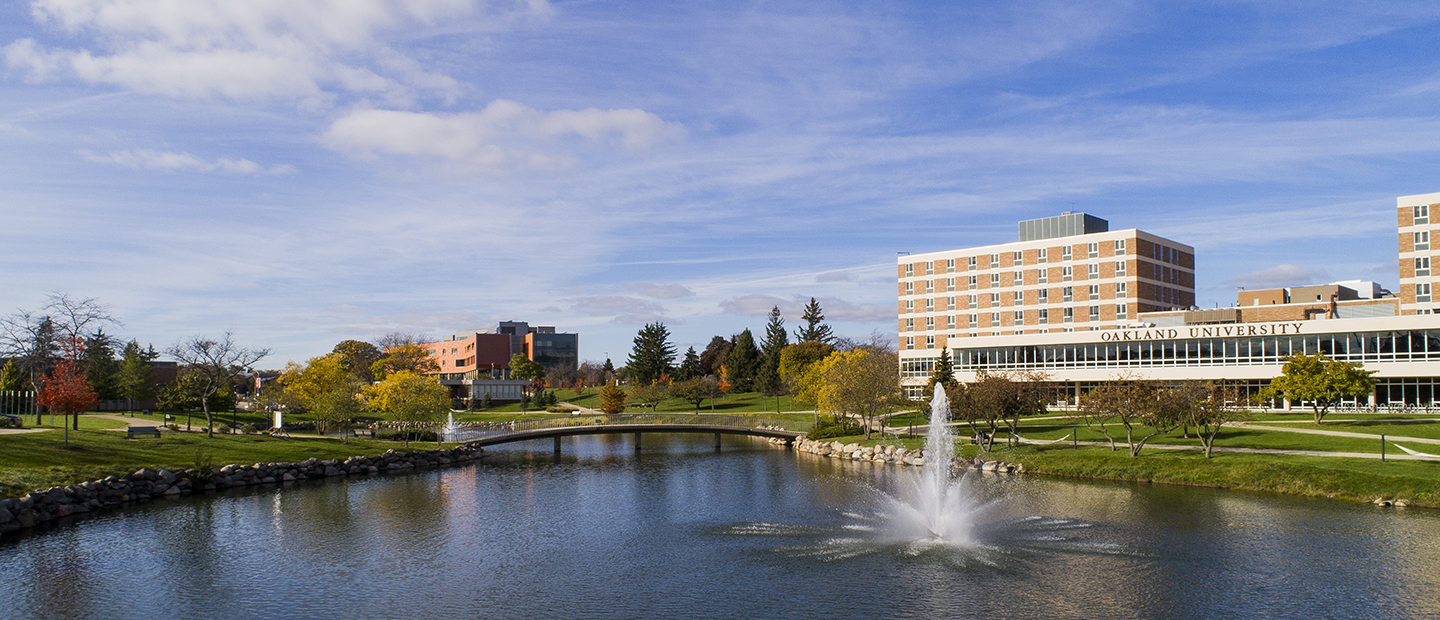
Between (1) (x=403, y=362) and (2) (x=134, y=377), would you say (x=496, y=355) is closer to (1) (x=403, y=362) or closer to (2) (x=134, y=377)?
(1) (x=403, y=362)

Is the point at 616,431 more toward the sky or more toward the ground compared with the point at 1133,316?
more toward the ground

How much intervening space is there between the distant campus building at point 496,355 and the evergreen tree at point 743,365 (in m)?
28.7

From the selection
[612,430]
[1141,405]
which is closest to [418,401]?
[612,430]

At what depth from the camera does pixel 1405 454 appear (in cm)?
4031

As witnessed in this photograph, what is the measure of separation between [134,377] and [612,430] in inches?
1624

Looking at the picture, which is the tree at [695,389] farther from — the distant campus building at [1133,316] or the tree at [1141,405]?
the tree at [1141,405]

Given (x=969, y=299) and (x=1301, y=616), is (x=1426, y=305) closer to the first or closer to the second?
(x=969, y=299)

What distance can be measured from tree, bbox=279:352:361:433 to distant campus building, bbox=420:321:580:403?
32.9 metres

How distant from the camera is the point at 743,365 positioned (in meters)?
121

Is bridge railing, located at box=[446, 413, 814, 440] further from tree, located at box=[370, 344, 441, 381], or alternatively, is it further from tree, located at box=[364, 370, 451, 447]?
tree, located at box=[370, 344, 441, 381]

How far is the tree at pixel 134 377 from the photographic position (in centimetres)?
7262

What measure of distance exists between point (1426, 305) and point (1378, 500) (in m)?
50.5

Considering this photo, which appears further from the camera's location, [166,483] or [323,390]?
[323,390]

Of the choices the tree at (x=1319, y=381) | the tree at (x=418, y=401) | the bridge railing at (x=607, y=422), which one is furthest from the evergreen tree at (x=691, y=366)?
the tree at (x=1319, y=381)
